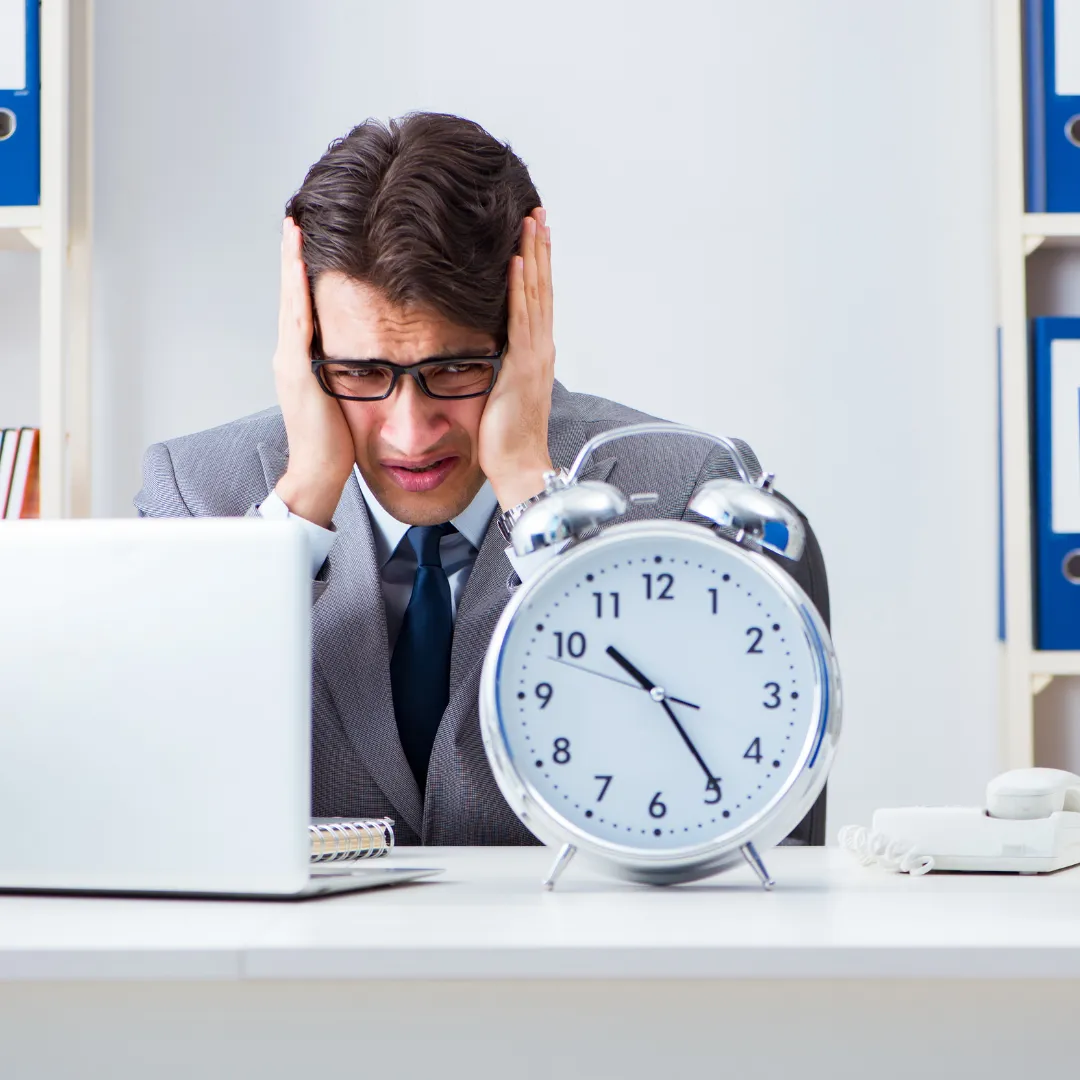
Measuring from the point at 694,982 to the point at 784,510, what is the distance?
33 cm

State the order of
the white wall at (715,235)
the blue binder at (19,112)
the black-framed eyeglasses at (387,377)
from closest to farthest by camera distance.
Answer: the black-framed eyeglasses at (387,377) < the blue binder at (19,112) < the white wall at (715,235)

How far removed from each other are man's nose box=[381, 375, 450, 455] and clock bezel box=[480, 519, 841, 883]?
737mm

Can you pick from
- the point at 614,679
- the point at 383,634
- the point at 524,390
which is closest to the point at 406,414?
the point at 524,390

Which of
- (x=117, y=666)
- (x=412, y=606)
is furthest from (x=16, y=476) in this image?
(x=117, y=666)

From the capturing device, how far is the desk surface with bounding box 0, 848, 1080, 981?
616mm

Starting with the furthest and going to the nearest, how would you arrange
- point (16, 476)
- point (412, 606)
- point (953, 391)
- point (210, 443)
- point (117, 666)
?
1. point (953, 391)
2. point (16, 476)
3. point (210, 443)
4. point (412, 606)
5. point (117, 666)

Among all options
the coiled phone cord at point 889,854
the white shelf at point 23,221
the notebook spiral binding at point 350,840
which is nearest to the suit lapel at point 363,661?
the notebook spiral binding at point 350,840

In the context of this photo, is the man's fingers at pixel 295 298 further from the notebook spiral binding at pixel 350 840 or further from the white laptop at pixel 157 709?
the white laptop at pixel 157 709

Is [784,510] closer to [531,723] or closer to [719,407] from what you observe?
[531,723]

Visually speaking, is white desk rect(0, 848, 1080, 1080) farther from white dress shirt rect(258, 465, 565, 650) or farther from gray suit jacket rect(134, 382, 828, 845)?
white dress shirt rect(258, 465, 565, 650)

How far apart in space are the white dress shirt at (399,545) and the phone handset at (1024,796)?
2.41 ft

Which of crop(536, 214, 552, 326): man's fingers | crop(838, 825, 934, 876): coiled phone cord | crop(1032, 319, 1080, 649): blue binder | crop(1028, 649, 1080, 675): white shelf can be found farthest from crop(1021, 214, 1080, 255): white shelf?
crop(838, 825, 934, 876): coiled phone cord

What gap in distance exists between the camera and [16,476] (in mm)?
2207

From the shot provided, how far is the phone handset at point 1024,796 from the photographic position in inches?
39.4
